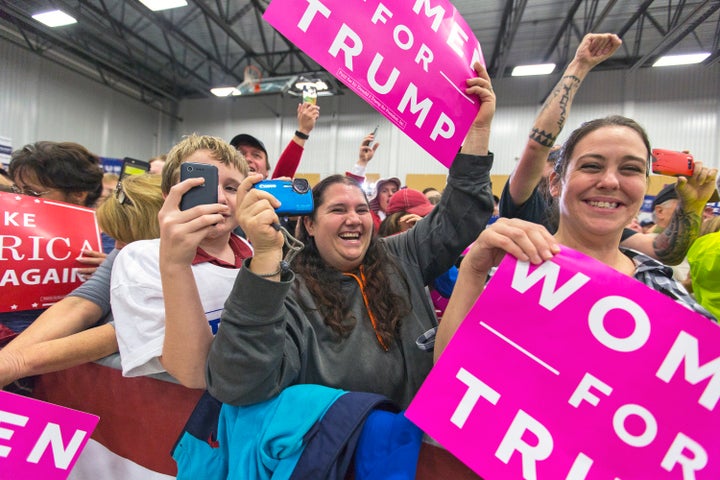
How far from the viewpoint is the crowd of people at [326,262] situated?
0.83m

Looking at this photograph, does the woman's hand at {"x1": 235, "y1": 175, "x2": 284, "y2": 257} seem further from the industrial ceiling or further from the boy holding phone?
the industrial ceiling

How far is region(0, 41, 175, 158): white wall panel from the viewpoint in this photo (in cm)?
917

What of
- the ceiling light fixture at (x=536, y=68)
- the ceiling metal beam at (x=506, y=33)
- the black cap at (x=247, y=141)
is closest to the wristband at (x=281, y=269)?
the black cap at (x=247, y=141)

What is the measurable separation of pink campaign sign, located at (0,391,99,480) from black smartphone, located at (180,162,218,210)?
0.74m

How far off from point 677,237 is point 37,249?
271 centimetres

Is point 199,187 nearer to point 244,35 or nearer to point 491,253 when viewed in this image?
point 491,253

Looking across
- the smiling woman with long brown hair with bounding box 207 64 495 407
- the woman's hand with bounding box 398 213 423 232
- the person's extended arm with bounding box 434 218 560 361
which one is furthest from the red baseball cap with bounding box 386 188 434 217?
the person's extended arm with bounding box 434 218 560 361

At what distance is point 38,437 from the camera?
1.04 m

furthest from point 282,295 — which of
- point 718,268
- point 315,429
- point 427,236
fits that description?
point 718,268

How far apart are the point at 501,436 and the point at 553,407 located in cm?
11

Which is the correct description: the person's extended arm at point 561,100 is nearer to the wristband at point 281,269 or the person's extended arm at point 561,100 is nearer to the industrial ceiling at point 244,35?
the wristband at point 281,269

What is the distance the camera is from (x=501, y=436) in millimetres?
708

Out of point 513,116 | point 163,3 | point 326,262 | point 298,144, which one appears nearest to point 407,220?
point 298,144

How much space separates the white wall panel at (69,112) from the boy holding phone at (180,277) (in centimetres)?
1157
